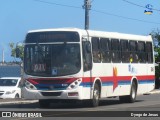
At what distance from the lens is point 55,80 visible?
85.0 feet

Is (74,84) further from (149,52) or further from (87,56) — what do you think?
(149,52)

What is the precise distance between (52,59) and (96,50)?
2284 millimetres

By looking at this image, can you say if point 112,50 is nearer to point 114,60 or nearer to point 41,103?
point 114,60

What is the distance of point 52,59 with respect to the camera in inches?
1029

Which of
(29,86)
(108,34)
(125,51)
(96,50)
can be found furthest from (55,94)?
(125,51)

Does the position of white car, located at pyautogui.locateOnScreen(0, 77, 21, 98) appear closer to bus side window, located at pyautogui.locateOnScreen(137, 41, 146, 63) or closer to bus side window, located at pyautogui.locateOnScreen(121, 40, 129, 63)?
bus side window, located at pyautogui.locateOnScreen(137, 41, 146, 63)

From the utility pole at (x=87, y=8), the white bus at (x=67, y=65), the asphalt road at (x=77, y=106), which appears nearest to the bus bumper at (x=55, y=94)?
the white bus at (x=67, y=65)

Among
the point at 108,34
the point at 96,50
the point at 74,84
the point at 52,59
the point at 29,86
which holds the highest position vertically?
the point at 108,34

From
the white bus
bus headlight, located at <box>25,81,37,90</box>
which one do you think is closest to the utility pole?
the white bus

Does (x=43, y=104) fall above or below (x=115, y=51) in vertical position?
below

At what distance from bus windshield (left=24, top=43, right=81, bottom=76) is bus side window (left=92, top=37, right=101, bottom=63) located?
1297mm

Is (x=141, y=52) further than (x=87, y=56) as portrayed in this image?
Yes

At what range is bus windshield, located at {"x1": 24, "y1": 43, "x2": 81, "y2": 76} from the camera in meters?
25.9

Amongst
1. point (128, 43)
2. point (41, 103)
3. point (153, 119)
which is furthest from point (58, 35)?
point (153, 119)
